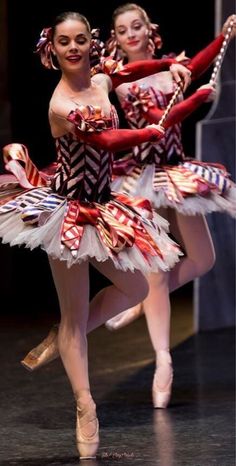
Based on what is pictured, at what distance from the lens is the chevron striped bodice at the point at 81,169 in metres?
4.14

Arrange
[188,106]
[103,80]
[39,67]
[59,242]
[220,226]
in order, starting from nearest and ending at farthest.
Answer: [59,242], [103,80], [188,106], [220,226], [39,67]

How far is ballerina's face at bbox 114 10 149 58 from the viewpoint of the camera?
16.7ft

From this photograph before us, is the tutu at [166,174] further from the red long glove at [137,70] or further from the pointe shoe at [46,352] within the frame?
the pointe shoe at [46,352]

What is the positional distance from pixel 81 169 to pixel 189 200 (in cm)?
85

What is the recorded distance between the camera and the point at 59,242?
156 inches

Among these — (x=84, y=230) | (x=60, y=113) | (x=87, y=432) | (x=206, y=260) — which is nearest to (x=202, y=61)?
(x=206, y=260)

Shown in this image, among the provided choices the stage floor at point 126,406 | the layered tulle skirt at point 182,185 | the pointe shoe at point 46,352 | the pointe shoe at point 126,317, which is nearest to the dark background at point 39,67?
the stage floor at point 126,406

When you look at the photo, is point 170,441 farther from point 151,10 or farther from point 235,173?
point 151,10

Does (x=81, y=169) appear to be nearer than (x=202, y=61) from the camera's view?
Yes

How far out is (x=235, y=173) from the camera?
6.71 meters

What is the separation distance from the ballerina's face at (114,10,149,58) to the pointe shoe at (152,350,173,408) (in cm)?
118

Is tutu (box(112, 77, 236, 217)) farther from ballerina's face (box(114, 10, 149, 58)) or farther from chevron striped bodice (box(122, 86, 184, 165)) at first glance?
ballerina's face (box(114, 10, 149, 58))

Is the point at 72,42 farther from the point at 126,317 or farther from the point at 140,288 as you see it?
the point at 126,317

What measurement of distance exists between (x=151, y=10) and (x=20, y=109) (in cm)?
96
